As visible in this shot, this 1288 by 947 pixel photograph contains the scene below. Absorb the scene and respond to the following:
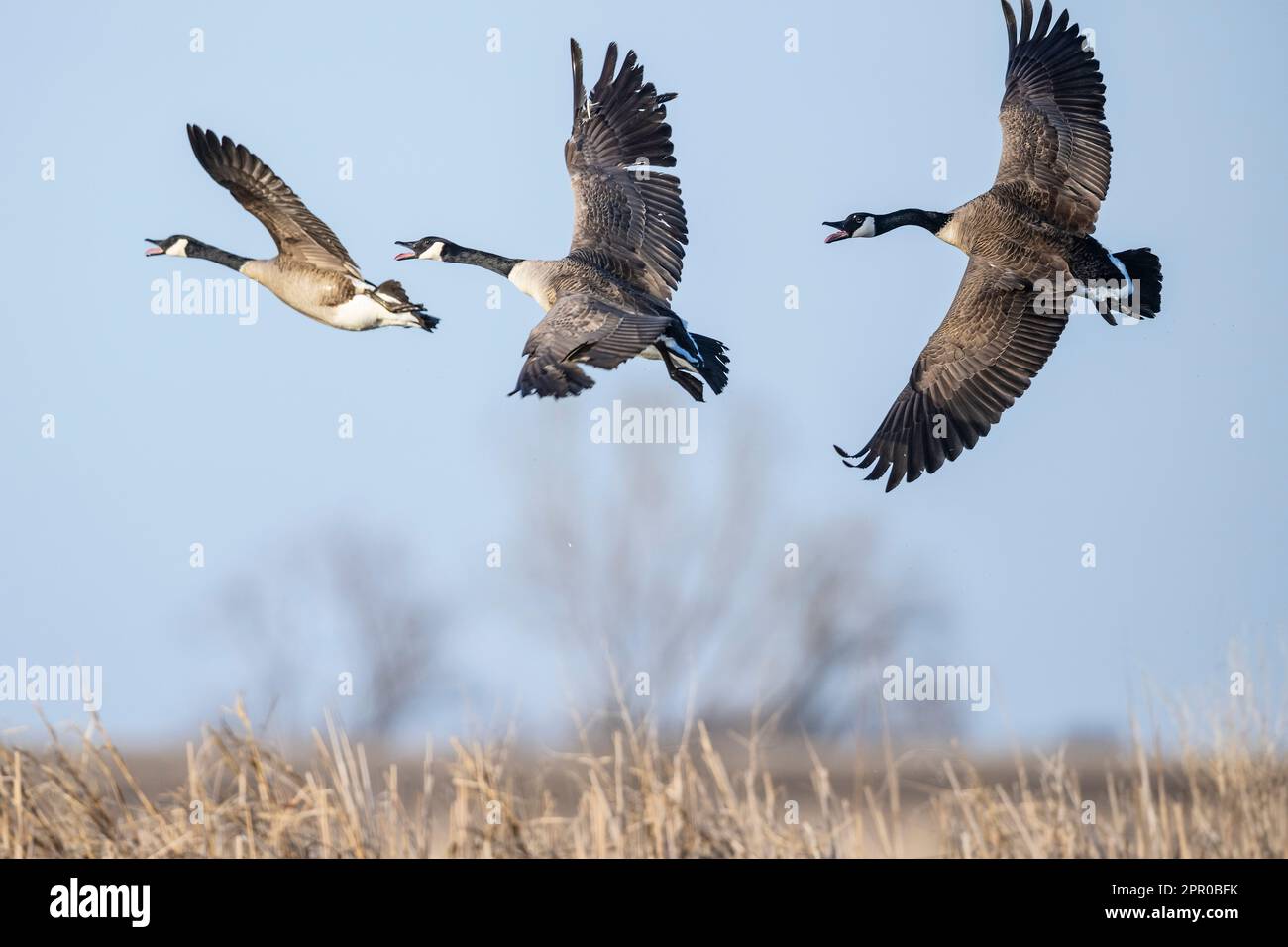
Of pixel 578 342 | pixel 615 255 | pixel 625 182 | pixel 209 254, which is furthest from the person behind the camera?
pixel 209 254

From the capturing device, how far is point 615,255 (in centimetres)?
1216

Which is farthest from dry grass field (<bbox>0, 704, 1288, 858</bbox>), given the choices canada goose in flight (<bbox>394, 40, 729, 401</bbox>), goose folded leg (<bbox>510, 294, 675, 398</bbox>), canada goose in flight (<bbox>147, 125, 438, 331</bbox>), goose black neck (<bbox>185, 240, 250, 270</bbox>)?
goose black neck (<bbox>185, 240, 250, 270</bbox>)

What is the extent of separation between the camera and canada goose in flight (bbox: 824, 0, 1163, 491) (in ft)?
35.9

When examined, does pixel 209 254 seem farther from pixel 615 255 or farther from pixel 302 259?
pixel 615 255

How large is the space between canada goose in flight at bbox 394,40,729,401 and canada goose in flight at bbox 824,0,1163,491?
1.31m

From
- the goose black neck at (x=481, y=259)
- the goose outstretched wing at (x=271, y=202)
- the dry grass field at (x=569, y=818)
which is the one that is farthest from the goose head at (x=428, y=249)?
the dry grass field at (x=569, y=818)

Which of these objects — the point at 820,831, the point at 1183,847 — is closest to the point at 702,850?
the point at 820,831

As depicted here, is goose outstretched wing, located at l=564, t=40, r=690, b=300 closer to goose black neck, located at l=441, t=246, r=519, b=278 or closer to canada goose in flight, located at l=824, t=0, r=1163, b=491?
goose black neck, located at l=441, t=246, r=519, b=278

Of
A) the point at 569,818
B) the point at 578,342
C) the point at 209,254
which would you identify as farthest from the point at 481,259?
the point at 569,818

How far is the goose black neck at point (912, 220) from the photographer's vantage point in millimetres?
12227

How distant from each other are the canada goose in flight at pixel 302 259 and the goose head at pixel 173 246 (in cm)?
184

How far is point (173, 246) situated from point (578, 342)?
19.1ft
